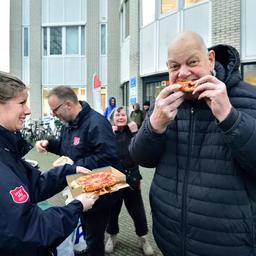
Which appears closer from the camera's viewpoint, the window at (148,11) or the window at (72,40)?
the window at (148,11)

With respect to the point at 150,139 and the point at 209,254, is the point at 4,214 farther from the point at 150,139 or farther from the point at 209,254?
the point at 209,254

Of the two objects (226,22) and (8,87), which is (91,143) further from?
(226,22)

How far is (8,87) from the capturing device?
223cm

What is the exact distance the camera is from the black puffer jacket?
196 cm

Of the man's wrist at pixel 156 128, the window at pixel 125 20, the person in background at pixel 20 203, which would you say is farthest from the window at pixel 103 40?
the man's wrist at pixel 156 128

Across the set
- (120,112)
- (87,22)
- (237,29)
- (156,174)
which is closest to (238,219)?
(156,174)

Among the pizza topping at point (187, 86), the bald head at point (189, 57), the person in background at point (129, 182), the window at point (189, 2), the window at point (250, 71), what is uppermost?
the window at point (189, 2)

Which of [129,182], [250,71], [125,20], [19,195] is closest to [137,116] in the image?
[250,71]

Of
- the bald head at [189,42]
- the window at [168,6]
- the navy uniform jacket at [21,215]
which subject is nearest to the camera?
the navy uniform jacket at [21,215]

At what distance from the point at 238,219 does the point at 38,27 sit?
23.7 meters

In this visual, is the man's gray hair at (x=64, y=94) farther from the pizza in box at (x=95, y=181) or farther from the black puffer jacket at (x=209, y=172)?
the black puffer jacket at (x=209, y=172)

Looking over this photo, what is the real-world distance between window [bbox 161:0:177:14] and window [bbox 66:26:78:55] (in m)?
11.1

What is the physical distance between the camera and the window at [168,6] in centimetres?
1291

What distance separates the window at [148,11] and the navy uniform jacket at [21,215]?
1251 cm
